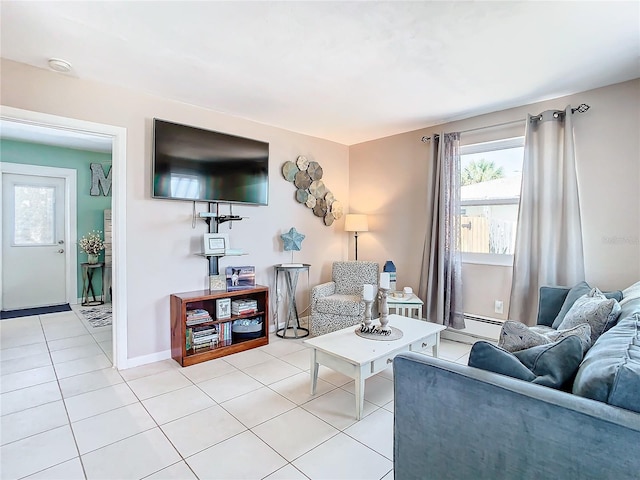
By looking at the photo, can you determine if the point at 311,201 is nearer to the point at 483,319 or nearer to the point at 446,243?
the point at 446,243

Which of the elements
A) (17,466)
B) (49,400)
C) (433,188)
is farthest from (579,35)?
(49,400)

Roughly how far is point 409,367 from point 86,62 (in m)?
2.94

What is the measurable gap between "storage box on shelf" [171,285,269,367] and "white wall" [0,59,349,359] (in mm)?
196

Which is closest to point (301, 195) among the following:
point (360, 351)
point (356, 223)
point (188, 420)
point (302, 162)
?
point (302, 162)

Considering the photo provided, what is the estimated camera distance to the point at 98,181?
212 inches

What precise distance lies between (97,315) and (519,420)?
5210 mm

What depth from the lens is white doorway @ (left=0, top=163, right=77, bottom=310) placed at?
15.5 ft

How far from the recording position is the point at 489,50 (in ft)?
7.32

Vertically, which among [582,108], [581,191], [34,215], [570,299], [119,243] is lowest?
[570,299]

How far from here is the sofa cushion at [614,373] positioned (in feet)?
2.95

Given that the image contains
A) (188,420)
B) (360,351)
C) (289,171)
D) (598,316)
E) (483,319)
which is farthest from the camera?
(289,171)

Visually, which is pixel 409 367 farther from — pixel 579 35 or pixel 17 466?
pixel 579 35

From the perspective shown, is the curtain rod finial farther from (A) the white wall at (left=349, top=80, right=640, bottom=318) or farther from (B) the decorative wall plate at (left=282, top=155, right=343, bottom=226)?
(B) the decorative wall plate at (left=282, top=155, right=343, bottom=226)

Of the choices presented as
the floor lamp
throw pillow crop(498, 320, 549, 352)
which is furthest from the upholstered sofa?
the floor lamp
